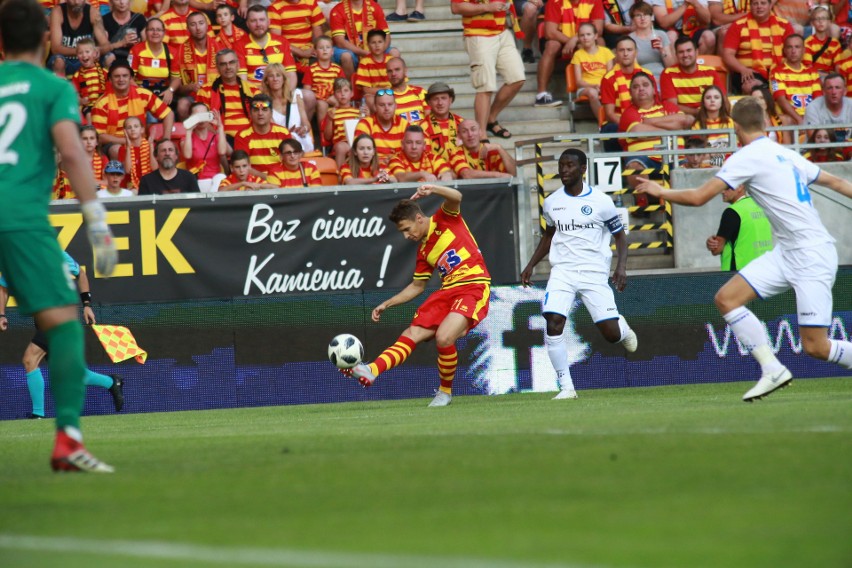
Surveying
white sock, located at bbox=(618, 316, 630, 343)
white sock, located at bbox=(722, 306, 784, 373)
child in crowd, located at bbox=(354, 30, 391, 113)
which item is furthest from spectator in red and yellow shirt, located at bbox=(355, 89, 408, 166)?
white sock, located at bbox=(722, 306, 784, 373)

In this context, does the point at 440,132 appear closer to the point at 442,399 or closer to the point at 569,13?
the point at 569,13

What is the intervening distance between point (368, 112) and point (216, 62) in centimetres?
221

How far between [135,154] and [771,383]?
1007 cm

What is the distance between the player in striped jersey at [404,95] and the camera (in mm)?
18672

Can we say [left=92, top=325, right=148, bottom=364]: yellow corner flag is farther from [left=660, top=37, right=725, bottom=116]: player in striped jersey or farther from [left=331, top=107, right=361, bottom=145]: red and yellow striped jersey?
[left=660, top=37, right=725, bottom=116]: player in striped jersey

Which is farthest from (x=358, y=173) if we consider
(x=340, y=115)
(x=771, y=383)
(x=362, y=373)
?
(x=771, y=383)

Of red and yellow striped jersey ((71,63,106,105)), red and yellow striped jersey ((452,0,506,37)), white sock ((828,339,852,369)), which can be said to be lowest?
white sock ((828,339,852,369))

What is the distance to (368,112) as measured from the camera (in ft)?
62.2

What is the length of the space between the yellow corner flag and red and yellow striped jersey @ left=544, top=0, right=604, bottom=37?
27.4 ft

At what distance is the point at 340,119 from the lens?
1845cm

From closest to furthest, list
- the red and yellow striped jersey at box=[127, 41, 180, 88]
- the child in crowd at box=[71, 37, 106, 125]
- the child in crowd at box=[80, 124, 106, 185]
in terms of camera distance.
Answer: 1. the child in crowd at box=[80, 124, 106, 185]
2. the child in crowd at box=[71, 37, 106, 125]
3. the red and yellow striped jersey at box=[127, 41, 180, 88]

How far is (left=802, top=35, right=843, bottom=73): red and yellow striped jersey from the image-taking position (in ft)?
68.7

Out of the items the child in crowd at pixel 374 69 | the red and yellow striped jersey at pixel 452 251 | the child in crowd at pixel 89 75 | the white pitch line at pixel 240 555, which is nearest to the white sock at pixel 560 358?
the red and yellow striped jersey at pixel 452 251

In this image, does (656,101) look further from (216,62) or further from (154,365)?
(154,365)
